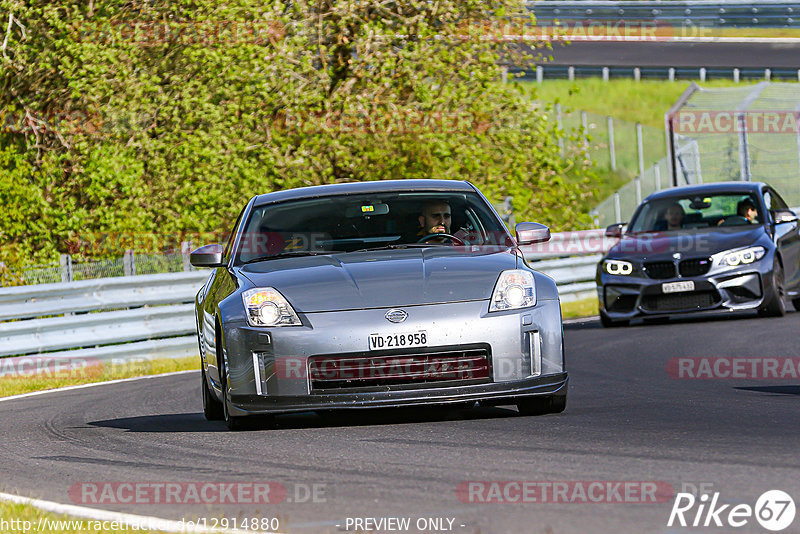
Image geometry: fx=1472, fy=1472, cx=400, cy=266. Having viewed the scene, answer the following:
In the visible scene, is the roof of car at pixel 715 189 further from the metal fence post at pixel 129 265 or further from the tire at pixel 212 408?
the tire at pixel 212 408

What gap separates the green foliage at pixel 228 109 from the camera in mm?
21953

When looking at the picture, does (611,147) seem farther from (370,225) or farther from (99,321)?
(370,225)

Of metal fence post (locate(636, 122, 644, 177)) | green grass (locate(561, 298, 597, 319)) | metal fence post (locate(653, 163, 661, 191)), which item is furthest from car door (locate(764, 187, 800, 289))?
metal fence post (locate(636, 122, 644, 177))

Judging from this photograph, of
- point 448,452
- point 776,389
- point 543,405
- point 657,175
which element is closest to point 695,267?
point 776,389

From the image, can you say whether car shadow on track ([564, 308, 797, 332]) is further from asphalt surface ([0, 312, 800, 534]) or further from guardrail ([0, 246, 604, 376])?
asphalt surface ([0, 312, 800, 534])

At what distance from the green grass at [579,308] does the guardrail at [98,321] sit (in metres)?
5.74

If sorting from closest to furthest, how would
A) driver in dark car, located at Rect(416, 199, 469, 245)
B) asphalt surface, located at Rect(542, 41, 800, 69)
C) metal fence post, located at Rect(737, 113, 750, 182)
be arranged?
driver in dark car, located at Rect(416, 199, 469, 245), metal fence post, located at Rect(737, 113, 750, 182), asphalt surface, located at Rect(542, 41, 800, 69)

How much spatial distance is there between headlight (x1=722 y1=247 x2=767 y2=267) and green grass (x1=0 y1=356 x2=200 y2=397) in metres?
5.68

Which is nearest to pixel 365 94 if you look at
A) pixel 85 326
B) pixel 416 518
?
pixel 85 326

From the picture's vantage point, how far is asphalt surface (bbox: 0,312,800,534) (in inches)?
211

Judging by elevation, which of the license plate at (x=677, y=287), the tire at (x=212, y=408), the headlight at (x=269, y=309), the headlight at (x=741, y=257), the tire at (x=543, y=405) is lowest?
the license plate at (x=677, y=287)

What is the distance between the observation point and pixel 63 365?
1495 centimetres

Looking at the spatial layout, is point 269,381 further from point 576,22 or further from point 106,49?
point 576,22

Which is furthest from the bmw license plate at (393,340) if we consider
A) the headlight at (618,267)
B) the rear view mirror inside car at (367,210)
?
the headlight at (618,267)
